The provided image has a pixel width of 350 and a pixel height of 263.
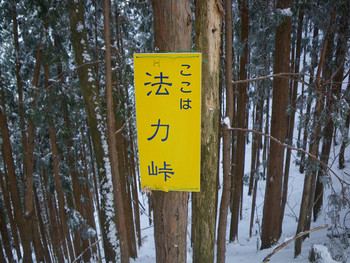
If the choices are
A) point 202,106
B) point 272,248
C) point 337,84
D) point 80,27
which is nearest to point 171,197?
point 202,106

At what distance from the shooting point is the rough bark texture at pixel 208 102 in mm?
2400

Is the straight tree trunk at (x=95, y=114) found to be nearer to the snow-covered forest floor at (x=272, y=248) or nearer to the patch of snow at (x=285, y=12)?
the snow-covered forest floor at (x=272, y=248)

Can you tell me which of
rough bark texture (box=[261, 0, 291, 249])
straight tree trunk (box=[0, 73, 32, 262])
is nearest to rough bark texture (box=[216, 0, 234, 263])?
rough bark texture (box=[261, 0, 291, 249])

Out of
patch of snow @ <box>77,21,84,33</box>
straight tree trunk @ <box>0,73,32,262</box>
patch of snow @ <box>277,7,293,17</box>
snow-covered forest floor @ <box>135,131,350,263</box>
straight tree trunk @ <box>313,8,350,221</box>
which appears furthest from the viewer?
snow-covered forest floor @ <box>135,131,350,263</box>

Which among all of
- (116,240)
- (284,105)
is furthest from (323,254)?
(116,240)

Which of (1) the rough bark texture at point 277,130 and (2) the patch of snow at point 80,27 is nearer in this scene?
(2) the patch of snow at point 80,27

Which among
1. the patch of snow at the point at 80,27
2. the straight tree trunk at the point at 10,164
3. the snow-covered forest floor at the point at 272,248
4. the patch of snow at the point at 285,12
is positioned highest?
the patch of snow at the point at 285,12

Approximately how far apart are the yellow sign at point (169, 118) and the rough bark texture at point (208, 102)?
2.13ft

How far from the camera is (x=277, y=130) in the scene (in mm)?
5781

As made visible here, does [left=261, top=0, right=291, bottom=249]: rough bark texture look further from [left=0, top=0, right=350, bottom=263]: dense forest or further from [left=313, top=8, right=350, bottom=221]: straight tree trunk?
[left=313, top=8, right=350, bottom=221]: straight tree trunk

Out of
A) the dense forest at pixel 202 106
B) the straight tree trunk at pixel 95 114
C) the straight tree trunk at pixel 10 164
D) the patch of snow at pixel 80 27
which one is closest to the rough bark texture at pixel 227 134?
the dense forest at pixel 202 106

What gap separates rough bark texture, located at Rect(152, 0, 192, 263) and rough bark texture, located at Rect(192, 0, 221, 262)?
53 centimetres

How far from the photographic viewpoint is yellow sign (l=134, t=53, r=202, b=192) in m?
1.77

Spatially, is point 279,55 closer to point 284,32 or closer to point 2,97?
point 284,32
